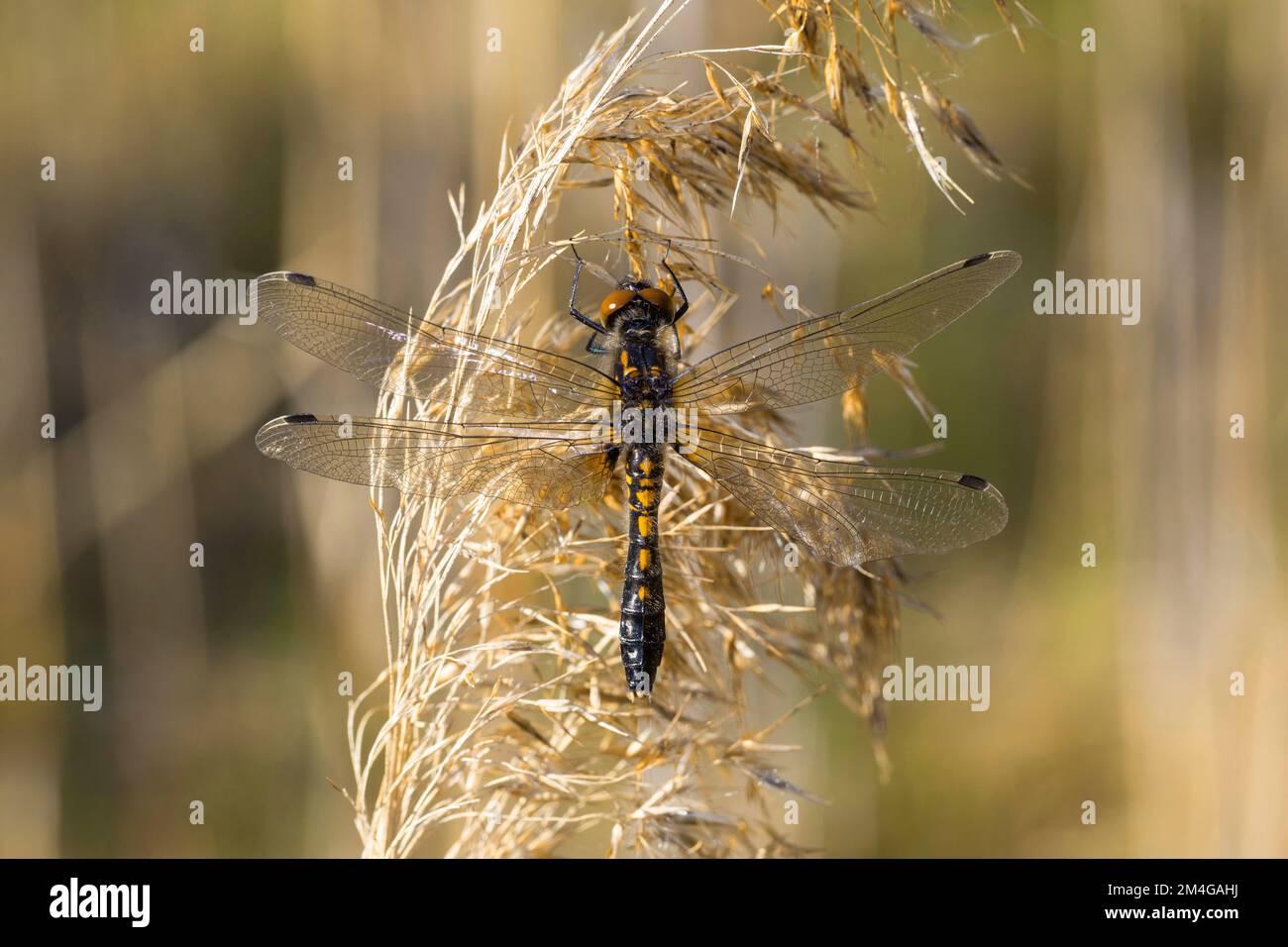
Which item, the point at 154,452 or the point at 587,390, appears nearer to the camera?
the point at 587,390

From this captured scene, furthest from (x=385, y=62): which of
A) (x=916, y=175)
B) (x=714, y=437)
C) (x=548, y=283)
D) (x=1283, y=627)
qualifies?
(x=1283, y=627)

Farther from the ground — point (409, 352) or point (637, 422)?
point (409, 352)

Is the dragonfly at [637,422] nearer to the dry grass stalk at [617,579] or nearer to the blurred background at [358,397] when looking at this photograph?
the dry grass stalk at [617,579]

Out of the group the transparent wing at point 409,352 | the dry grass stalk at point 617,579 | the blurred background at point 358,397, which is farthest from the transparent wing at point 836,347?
the blurred background at point 358,397

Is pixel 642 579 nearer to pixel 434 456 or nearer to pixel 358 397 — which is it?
pixel 434 456

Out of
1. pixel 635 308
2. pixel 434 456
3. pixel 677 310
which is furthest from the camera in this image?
pixel 677 310

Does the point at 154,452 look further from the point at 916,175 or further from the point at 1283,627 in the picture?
the point at 1283,627

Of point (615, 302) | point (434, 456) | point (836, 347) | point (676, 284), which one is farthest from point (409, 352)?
point (836, 347)
